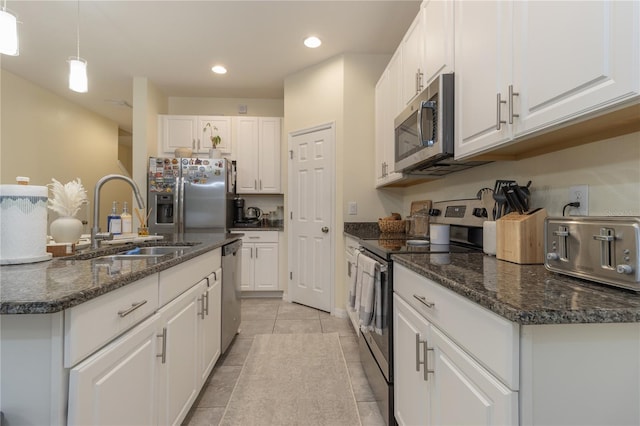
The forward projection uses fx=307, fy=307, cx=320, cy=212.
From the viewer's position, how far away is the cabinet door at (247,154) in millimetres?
4195

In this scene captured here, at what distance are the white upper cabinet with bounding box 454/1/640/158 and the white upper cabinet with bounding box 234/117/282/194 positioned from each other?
3000mm

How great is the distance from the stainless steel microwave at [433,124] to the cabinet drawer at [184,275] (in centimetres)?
139

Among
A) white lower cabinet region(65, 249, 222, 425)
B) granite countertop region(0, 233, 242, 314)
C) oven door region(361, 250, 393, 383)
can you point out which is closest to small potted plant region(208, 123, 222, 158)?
white lower cabinet region(65, 249, 222, 425)

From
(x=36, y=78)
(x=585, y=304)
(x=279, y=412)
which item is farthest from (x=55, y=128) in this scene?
(x=585, y=304)

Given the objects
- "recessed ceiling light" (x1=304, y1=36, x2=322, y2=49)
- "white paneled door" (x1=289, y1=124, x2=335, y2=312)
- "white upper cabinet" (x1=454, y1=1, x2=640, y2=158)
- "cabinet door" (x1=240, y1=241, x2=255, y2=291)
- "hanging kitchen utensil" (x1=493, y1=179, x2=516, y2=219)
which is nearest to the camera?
"white upper cabinet" (x1=454, y1=1, x2=640, y2=158)

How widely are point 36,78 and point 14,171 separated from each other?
48.7 inches

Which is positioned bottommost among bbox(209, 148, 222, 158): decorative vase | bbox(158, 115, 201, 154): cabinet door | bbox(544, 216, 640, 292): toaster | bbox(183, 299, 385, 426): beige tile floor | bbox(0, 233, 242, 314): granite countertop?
bbox(183, 299, 385, 426): beige tile floor

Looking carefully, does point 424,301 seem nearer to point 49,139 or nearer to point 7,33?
point 7,33

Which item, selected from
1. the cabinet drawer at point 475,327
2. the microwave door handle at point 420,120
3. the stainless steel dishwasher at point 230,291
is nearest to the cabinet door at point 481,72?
the microwave door handle at point 420,120

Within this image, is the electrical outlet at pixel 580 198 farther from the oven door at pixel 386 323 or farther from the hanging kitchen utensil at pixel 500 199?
Result: the oven door at pixel 386 323

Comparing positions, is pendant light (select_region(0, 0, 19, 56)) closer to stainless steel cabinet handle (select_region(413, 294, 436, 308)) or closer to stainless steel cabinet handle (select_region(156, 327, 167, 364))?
stainless steel cabinet handle (select_region(156, 327, 167, 364))

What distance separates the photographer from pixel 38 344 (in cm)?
74

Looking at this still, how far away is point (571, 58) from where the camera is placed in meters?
0.86

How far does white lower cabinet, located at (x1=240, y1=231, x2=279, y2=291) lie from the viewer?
3904 millimetres
